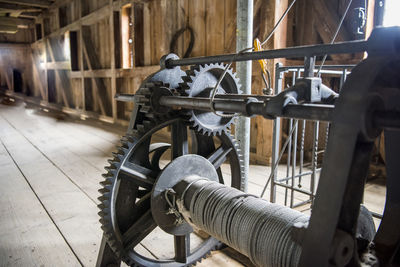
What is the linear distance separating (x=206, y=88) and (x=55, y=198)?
1.79 meters

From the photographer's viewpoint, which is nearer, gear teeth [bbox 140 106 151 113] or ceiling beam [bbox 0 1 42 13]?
gear teeth [bbox 140 106 151 113]

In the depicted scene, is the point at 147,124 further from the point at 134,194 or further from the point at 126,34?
the point at 126,34

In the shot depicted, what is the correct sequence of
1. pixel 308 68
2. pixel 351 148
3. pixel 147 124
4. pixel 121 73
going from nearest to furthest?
pixel 351 148 → pixel 308 68 → pixel 147 124 → pixel 121 73

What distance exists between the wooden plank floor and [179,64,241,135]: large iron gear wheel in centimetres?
77

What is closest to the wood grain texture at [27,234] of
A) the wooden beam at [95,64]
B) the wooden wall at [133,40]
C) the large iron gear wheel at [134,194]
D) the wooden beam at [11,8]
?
the large iron gear wheel at [134,194]

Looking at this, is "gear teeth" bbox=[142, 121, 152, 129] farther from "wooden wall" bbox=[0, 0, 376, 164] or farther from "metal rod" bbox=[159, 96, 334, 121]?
"wooden wall" bbox=[0, 0, 376, 164]

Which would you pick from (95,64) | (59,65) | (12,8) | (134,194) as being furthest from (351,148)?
(12,8)

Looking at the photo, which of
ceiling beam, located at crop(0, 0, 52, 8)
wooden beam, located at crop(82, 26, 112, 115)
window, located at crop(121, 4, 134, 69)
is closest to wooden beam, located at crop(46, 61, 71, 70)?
wooden beam, located at crop(82, 26, 112, 115)

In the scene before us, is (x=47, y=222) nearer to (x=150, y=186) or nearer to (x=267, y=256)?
(x=150, y=186)

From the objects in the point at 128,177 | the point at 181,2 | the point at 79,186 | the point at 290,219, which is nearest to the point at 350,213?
the point at 290,219

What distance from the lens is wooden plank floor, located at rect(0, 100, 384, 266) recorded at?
6.03ft

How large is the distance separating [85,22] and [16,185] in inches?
215

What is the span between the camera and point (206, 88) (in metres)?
1.51

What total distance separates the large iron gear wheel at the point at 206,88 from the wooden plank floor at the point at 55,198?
0.77 meters
